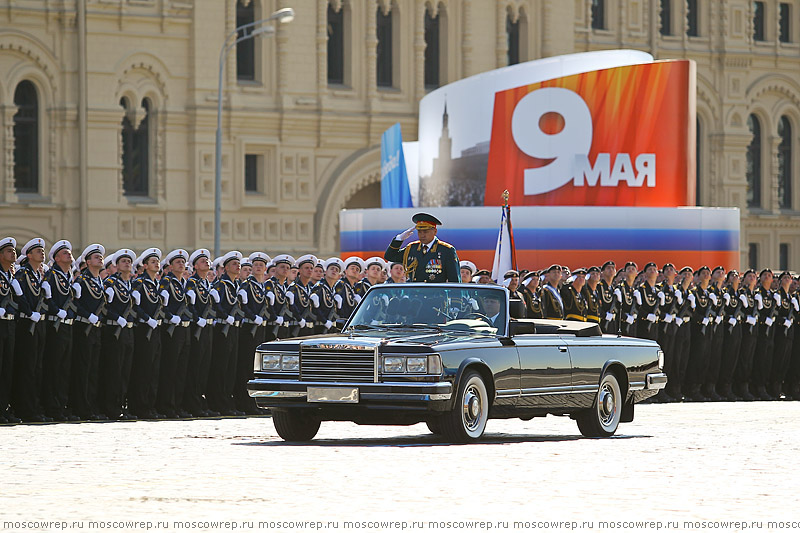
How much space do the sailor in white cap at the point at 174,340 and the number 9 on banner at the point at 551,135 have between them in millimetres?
12516

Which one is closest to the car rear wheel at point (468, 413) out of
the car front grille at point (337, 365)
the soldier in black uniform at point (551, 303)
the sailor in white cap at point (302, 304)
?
the car front grille at point (337, 365)

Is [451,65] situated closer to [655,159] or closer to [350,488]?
[655,159]

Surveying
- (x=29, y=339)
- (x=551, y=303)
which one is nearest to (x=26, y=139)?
(x=551, y=303)

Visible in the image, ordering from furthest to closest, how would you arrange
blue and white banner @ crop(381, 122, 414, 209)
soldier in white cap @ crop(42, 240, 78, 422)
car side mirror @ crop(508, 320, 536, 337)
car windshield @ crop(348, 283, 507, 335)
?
1. blue and white banner @ crop(381, 122, 414, 209)
2. soldier in white cap @ crop(42, 240, 78, 422)
3. car windshield @ crop(348, 283, 507, 335)
4. car side mirror @ crop(508, 320, 536, 337)

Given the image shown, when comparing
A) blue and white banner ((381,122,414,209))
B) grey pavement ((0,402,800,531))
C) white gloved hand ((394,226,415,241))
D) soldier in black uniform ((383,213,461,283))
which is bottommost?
grey pavement ((0,402,800,531))

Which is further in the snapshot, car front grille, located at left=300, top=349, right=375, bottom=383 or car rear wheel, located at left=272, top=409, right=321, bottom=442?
car rear wheel, located at left=272, top=409, right=321, bottom=442

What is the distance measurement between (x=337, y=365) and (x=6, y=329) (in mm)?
4679

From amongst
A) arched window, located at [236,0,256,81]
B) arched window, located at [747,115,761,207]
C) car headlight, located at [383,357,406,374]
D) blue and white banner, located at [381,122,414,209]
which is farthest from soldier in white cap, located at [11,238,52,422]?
arched window, located at [747,115,761,207]

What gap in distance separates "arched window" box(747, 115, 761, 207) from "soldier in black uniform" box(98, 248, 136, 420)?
39947mm

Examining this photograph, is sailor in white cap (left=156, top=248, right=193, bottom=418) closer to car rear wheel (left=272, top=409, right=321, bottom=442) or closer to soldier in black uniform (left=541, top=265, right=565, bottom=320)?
car rear wheel (left=272, top=409, right=321, bottom=442)

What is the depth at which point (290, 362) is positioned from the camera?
14.0m

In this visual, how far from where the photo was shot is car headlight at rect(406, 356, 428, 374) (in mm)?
13602

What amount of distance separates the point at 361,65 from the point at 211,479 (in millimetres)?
36710

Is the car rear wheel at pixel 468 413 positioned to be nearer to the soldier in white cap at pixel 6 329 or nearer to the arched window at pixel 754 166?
the soldier in white cap at pixel 6 329
